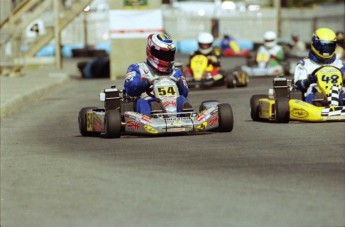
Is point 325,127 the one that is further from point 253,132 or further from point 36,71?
point 36,71

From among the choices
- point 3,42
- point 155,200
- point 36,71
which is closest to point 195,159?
point 155,200

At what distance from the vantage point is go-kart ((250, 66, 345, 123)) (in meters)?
14.9

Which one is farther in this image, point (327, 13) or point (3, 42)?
point (327, 13)

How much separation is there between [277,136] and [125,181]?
358 cm

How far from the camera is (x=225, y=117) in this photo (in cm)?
1400

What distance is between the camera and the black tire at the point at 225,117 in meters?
13.9

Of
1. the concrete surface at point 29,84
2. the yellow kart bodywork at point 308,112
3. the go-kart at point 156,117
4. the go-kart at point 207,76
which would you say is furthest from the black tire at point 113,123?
the go-kart at point 207,76

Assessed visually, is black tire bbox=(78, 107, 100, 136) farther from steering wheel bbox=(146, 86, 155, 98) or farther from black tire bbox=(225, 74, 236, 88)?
black tire bbox=(225, 74, 236, 88)

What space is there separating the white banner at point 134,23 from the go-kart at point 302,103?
42.2 ft

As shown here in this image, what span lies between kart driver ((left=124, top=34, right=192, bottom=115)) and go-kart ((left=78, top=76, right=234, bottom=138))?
7cm

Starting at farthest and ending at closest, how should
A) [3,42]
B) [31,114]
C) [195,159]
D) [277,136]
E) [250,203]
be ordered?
[3,42] < [31,114] < [277,136] < [195,159] < [250,203]

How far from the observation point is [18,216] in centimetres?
922

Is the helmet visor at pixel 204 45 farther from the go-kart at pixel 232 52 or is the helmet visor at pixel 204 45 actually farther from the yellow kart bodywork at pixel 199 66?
the go-kart at pixel 232 52

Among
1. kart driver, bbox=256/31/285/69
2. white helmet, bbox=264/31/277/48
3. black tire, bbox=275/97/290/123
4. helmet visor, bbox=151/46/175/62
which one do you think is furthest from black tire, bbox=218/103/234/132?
white helmet, bbox=264/31/277/48
